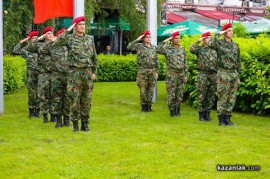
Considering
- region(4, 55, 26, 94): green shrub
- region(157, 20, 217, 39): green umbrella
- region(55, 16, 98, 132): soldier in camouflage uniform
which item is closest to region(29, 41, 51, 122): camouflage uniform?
region(55, 16, 98, 132): soldier in camouflage uniform

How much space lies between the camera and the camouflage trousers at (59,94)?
11.2m

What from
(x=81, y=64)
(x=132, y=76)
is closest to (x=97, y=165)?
(x=81, y=64)

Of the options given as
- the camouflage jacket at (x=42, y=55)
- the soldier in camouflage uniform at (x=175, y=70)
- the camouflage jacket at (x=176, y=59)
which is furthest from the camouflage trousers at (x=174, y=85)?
the camouflage jacket at (x=42, y=55)

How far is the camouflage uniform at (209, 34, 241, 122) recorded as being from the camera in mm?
11141

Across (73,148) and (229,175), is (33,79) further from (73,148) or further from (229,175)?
(229,175)

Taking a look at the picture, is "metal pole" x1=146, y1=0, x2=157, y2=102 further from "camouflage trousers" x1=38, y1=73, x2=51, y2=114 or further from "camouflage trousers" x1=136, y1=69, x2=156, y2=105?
"camouflage trousers" x1=38, y1=73, x2=51, y2=114

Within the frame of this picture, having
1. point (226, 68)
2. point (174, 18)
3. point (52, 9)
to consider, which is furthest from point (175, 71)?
point (174, 18)

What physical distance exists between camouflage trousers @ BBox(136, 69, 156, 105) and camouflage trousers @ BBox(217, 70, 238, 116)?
2834 mm

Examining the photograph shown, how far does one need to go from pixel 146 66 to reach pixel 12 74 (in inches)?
244

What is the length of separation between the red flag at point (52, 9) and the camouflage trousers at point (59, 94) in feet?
5.70

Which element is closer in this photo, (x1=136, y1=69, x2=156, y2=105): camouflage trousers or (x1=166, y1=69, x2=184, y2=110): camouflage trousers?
(x1=166, y1=69, x2=184, y2=110): camouflage trousers

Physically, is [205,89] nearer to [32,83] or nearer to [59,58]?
[59,58]

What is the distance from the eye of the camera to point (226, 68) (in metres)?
11.2

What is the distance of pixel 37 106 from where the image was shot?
43.3 ft
